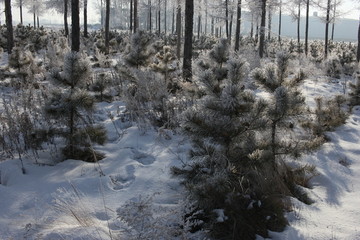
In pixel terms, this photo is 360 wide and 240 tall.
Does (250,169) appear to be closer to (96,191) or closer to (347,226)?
(347,226)

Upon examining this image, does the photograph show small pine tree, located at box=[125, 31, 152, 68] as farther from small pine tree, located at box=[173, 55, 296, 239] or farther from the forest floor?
small pine tree, located at box=[173, 55, 296, 239]

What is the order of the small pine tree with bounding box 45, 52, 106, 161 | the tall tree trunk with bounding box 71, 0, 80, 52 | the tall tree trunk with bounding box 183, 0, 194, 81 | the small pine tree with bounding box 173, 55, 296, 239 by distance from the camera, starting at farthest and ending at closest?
the tall tree trunk with bounding box 183, 0, 194, 81 < the tall tree trunk with bounding box 71, 0, 80, 52 < the small pine tree with bounding box 45, 52, 106, 161 < the small pine tree with bounding box 173, 55, 296, 239

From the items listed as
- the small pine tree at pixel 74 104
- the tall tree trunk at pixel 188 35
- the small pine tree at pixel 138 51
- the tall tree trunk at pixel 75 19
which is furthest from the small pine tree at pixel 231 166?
the tall tree trunk at pixel 188 35

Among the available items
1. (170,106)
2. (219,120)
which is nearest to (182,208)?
(219,120)

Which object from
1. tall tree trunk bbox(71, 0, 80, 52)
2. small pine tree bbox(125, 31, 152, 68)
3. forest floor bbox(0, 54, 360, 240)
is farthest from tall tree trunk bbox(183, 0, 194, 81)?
forest floor bbox(0, 54, 360, 240)

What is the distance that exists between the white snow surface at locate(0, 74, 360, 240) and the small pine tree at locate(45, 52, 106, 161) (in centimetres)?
21

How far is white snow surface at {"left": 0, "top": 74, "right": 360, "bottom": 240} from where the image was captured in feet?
8.76

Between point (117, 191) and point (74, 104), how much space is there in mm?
1202

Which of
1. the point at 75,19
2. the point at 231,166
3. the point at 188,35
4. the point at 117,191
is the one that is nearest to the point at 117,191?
the point at 117,191

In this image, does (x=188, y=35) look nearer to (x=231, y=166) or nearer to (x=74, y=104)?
(x=74, y=104)

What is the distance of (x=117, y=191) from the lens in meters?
3.36

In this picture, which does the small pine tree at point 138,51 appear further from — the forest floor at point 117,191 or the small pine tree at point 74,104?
the small pine tree at point 74,104

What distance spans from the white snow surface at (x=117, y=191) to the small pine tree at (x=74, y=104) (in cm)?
21

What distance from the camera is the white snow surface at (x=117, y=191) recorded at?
2.67 metres
